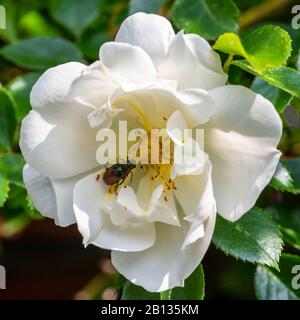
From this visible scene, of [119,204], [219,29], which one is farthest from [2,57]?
[119,204]

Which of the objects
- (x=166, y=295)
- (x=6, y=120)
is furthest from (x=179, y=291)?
(x=6, y=120)

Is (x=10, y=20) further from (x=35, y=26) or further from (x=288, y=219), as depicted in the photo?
(x=288, y=219)

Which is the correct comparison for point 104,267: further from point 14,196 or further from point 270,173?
point 270,173

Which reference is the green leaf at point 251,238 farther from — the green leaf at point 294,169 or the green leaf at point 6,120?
the green leaf at point 6,120

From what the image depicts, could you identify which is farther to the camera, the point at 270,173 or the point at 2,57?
the point at 2,57

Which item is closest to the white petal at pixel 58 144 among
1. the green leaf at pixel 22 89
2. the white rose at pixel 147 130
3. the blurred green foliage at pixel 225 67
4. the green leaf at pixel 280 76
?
the white rose at pixel 147 130
